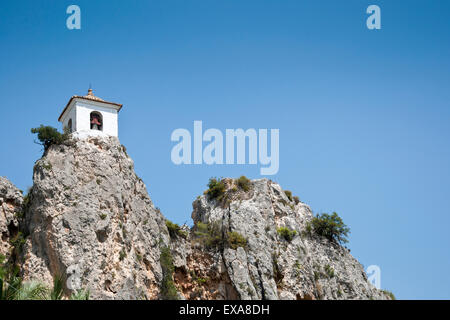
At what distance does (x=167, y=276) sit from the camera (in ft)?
122

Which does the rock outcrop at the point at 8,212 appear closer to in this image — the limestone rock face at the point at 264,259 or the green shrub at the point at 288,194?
the limestone rock face at the point at 264,259

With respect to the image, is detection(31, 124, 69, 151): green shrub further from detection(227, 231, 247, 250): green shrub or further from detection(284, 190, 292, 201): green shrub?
detection(284, 190, 292, 201): green shrub

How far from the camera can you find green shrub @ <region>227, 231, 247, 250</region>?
3992 cm

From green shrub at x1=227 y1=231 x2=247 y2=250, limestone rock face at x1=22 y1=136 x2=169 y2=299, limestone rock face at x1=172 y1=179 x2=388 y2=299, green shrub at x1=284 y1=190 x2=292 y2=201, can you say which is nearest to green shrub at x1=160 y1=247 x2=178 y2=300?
limestone rock face at x1=22 y1=136 x2=169 y2=299

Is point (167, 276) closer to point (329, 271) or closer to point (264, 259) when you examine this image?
point (264, 259)

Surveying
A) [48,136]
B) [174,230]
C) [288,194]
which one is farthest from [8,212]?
[288,194]

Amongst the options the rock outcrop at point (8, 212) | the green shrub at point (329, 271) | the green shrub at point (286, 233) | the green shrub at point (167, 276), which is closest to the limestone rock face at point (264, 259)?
the green shrub at point (329, 271)

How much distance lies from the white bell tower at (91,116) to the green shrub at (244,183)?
10.6 m

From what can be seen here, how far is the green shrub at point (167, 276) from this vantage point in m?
36.2

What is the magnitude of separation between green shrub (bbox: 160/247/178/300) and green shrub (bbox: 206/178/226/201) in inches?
333

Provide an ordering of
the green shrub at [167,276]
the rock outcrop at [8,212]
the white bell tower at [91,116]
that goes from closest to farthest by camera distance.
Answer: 1. the rock outcrop at [8,212]
2. the green shrub at [167,276]
3. the white bell tower at [91,116]
